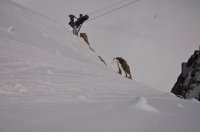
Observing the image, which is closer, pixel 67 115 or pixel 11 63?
pixel 67 115

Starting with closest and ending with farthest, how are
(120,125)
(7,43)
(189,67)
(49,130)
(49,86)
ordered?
1. (49,130)
2. (120,125)
3. (49,86)
4. (7,43)
5. (189,67)

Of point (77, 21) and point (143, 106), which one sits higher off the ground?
point (77, 21)

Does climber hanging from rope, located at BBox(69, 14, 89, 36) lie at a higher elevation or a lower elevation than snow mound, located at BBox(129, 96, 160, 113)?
higher

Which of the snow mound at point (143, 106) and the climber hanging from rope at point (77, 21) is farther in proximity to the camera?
the climber hanging from rope at point (77, 21)

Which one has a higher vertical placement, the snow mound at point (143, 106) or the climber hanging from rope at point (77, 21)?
the climber hanging from rope at point (77, 21)

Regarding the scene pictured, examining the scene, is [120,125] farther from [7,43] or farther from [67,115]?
[7,43]

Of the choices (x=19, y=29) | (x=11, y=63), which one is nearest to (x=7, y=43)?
(x=11, y=63)

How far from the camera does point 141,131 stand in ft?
3.25

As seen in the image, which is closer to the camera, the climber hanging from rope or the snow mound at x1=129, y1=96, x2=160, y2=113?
the snow mound at x1=129, y1=96, x2=160, y2=113

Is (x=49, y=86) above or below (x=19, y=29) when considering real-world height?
below

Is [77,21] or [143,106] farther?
A: [77,21]

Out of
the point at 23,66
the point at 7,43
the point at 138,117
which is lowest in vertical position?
the point at 138,117

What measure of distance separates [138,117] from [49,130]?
0.77m

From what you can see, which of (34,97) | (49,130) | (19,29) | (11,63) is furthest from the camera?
(19,29)
